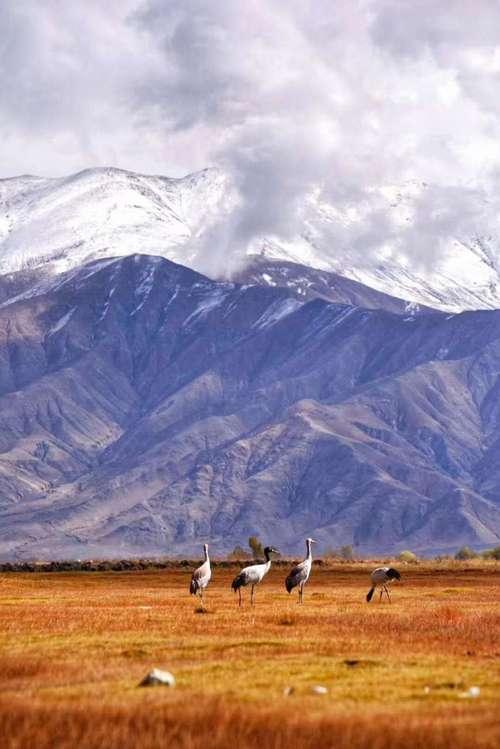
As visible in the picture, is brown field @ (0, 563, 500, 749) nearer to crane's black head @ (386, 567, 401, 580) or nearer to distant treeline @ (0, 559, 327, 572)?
crane's black head @ (386, 567, 401, 580)

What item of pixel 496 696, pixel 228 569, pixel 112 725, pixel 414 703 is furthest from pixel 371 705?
pixel 228 569

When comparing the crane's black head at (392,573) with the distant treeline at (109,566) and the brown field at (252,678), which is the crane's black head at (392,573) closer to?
the brown field at (252,678)

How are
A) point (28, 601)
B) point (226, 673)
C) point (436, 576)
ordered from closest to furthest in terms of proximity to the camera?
point (226, 673) → point (28, 601) → point (436, 576)

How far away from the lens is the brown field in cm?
2367

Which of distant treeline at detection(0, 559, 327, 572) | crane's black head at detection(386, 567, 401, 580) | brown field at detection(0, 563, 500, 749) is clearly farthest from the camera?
distant treeline at detection(0, 559, 327, 572)

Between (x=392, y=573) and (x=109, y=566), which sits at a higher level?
(x=109, y=566)

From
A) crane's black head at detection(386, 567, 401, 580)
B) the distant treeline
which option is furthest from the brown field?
the distant treeline

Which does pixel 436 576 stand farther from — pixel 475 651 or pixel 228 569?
pixel 475 651

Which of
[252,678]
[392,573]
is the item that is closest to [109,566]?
[392,573]

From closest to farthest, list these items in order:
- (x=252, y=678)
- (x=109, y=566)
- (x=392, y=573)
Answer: (x=252, y=678) → (x=392, y=573) → (x=109, y=566)

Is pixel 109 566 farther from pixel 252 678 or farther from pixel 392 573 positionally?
pixel 252 678

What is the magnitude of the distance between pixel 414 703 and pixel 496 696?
172 centimetres

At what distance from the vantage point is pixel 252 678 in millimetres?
29797

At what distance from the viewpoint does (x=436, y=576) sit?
111 m
